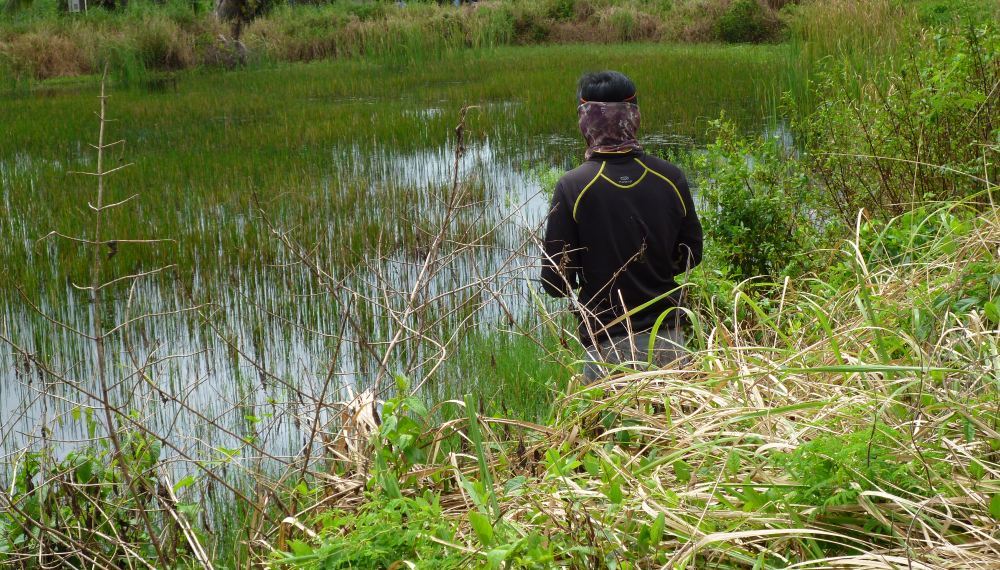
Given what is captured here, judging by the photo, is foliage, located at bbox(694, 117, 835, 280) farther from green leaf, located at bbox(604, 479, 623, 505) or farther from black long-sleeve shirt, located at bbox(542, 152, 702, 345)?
green leaf, located at bbox(604, 479, 623, 505)

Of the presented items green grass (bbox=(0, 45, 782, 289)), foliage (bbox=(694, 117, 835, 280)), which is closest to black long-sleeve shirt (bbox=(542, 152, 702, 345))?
green grass (bbox=(0, 45, 782, 289))

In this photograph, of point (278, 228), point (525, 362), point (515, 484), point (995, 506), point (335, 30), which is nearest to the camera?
point (995, 506)

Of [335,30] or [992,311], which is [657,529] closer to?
[992,311]

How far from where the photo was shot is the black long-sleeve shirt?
3.31 meters

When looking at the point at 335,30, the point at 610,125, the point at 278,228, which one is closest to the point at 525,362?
the point at 610,125

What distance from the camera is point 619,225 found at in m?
3.32

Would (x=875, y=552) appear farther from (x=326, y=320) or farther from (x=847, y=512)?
(x=326, y=320)

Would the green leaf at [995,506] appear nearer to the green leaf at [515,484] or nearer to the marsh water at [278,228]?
the green leaf at [515,484]

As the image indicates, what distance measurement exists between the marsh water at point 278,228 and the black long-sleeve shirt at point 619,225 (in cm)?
23

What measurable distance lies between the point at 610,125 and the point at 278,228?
504cm

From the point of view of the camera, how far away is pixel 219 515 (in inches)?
151

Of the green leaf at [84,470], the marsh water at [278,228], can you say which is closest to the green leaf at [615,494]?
the marsh water at [278,228]

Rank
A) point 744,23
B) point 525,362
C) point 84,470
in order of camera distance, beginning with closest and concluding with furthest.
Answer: point 84,470
point 525,362
point 744,23

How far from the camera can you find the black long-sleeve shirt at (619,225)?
3.31 meters
